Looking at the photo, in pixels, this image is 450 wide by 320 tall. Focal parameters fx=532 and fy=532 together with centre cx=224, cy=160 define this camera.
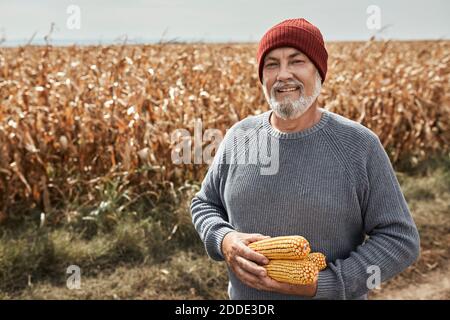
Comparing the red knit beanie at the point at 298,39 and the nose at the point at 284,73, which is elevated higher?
Answer: the red knit beanie at the point at 298,39

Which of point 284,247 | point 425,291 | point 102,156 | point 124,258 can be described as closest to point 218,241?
point 284,247

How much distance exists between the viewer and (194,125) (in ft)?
14.6

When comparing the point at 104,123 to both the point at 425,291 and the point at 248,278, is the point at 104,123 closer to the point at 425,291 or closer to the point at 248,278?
the point at 425,291

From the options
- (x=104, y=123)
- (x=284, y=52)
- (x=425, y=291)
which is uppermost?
(x=284, y=52)

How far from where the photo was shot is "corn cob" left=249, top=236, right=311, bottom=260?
5.50 ft

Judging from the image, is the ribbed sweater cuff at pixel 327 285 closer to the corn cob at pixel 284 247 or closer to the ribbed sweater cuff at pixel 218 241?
the corn cob at pixel 284 247

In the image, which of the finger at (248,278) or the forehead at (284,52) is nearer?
the finger at (248,278)

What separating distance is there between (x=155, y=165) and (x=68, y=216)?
80cm

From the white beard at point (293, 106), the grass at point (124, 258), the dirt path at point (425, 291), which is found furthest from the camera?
the dirt path at point (425, 291)

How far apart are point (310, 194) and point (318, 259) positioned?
0.21m

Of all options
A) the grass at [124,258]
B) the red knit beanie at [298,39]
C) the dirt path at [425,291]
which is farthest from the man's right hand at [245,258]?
the dirt path at [425,291]

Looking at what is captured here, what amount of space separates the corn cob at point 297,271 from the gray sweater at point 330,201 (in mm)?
67

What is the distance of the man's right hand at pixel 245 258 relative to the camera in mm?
1736

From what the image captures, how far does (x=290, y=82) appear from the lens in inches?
72.9
